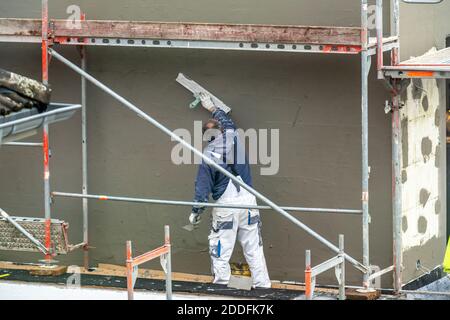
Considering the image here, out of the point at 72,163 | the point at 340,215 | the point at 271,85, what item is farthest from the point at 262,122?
the point at 72,163

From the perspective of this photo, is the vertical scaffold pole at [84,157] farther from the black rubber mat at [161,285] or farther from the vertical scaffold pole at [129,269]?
the vertical scaffold pole at [129,269]

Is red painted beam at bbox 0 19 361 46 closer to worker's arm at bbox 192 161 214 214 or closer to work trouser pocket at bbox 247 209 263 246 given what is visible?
worker's arm at bbox 192 161 214 214

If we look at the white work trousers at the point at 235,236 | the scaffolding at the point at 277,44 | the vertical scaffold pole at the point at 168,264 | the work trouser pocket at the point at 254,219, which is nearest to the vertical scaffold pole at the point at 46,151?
the scaffolding at the point at 277,44

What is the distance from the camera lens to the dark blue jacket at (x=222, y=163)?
1296cm

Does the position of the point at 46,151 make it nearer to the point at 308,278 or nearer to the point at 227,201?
the point at 227,201

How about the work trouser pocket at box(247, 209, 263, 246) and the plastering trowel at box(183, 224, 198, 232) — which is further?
the plastering trowel at box(183, 224, 198, 232)

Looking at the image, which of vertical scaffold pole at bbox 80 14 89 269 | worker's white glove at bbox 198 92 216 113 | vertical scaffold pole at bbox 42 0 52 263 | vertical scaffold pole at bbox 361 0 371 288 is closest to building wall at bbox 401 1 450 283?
vertical scaffold pole at bbox 361 0 371 288

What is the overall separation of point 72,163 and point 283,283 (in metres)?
2.62

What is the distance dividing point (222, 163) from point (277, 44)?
1376 millimetres

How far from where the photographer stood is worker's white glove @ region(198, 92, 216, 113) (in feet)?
43.4

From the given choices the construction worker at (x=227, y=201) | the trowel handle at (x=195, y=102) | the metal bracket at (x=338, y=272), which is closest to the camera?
the metal bracket at (x=338, y=272)

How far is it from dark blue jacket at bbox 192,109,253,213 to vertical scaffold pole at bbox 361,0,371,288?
4.20ft

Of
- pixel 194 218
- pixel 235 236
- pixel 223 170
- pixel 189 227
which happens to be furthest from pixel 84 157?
pixel 223 170

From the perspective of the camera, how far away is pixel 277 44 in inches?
492
